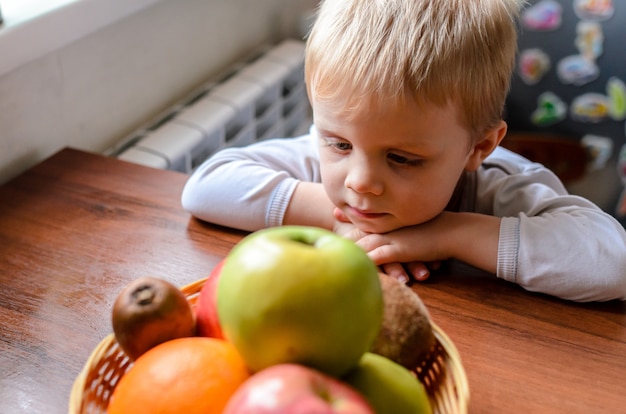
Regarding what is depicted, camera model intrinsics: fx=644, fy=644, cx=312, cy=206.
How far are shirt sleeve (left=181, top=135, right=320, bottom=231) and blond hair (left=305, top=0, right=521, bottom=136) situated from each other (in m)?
0.14

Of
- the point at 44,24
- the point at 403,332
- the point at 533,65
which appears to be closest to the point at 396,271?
the point at 403,332

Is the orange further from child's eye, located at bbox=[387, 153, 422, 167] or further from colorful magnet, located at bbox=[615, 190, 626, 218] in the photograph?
colorful magnet, located at bbox=[615, 190, 626, 218]

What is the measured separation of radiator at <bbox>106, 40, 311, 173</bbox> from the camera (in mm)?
1118

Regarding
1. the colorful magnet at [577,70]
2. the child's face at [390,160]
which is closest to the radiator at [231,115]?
the child's face at [390,160]

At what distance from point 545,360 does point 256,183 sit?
39cm

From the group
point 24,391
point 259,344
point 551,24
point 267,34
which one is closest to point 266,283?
point 259,344

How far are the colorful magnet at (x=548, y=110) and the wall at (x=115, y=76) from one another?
674 mm

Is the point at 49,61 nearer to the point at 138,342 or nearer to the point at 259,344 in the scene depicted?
the point at 138,342

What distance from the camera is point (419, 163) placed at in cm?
69

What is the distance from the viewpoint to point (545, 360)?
60cm

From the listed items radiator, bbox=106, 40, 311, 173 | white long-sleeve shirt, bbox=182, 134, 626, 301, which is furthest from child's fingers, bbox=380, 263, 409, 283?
radiator, bbox=106, 40, 311, 173

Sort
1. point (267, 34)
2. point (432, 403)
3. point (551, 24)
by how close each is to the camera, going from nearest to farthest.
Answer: point (432, 403) < point (551, 24) < point (267, 34)

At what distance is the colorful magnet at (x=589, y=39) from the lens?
4.05 feet

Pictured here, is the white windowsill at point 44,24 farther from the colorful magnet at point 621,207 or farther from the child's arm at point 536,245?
the colorful magnet at point 621,207
